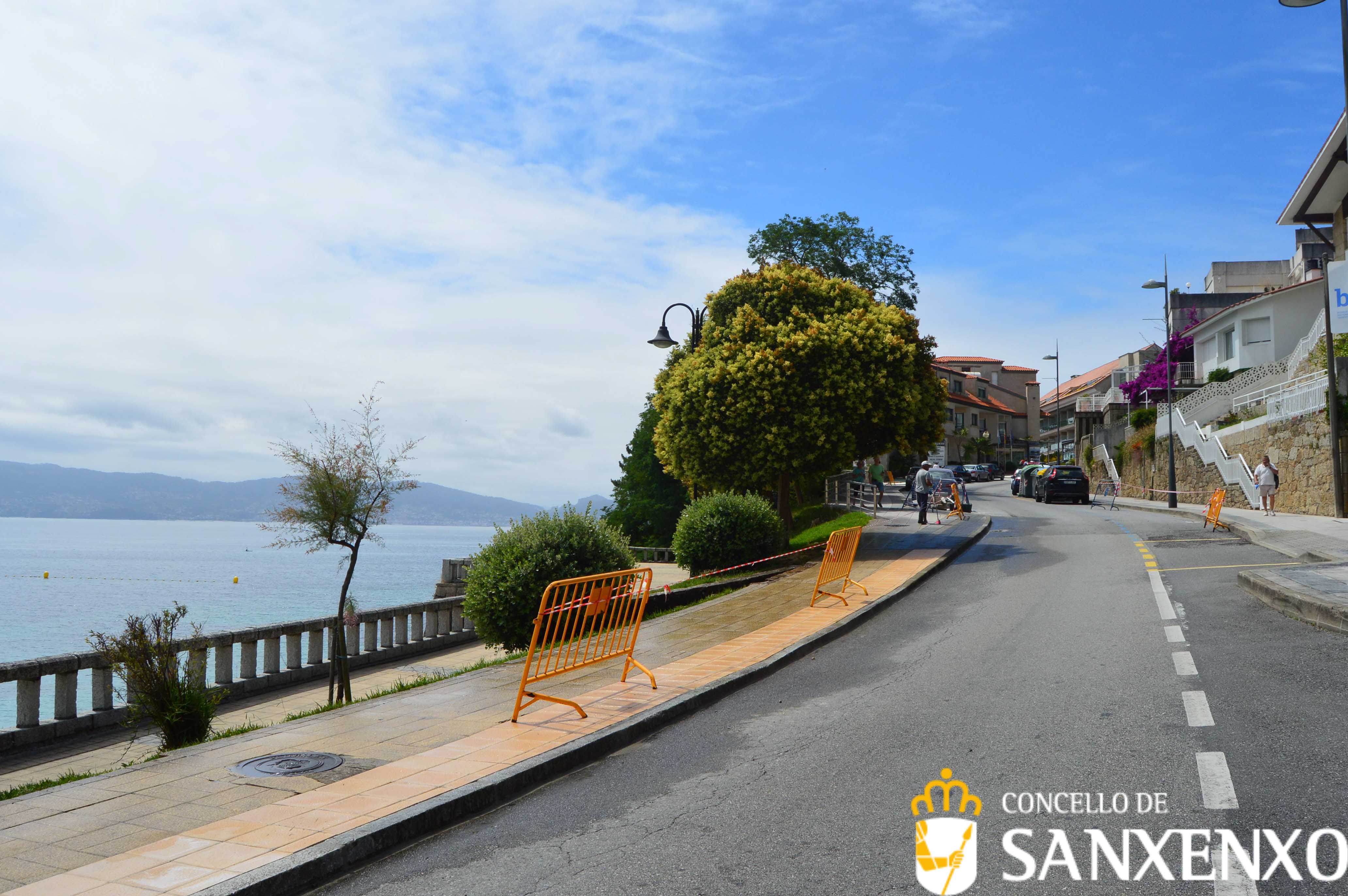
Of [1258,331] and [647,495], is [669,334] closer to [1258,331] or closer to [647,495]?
[647,495]

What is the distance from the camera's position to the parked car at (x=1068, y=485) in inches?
1660

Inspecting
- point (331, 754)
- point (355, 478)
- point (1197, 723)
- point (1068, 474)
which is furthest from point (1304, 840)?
point (1068, 474)

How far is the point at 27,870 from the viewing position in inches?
179

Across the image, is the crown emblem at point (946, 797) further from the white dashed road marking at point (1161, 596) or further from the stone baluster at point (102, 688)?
the stone baluster at point (102, 688)

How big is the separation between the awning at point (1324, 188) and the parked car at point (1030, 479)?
14.9 meters

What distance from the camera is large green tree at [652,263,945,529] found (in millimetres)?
22281

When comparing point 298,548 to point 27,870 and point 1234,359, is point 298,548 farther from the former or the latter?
point 1234,359

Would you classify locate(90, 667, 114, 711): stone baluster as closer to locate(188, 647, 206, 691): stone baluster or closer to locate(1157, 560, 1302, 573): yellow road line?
locate(188, 647, 206, 691): stone baluster

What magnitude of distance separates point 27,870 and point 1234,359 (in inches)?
2166

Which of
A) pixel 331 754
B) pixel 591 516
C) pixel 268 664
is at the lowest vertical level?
pixel 268 664

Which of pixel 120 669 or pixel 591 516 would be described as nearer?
pixel 120 669

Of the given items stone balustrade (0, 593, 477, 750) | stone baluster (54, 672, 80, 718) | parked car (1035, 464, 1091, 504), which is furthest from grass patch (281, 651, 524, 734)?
parked car (1035, 464, 1091, 504)

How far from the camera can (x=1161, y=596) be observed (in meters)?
12.8

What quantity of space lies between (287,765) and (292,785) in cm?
55
